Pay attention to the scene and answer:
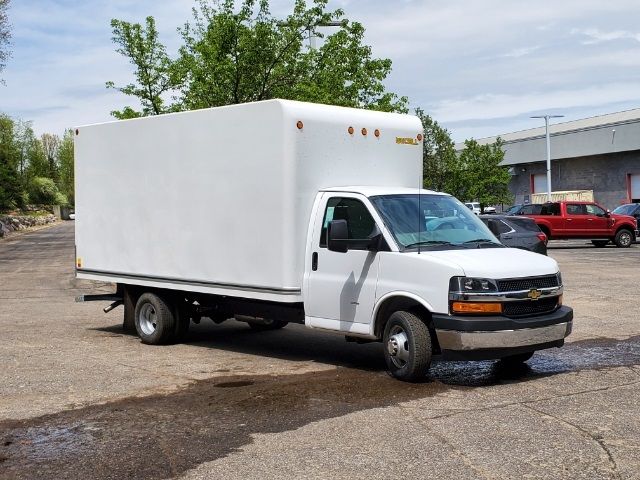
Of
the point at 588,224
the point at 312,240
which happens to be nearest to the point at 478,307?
the point at 312,240

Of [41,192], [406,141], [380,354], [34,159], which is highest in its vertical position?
[34,159]

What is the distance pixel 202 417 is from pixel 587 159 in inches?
2257

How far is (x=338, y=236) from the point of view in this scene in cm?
899

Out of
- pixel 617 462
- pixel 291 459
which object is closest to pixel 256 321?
pixel 291 459

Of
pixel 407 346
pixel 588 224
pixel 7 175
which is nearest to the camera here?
pixel 407 346

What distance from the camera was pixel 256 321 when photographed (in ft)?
37.4

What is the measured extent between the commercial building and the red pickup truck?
69.6 ft

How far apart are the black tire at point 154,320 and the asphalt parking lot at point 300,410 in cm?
20

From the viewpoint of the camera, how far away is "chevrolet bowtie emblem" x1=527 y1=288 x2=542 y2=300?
8.53 metres

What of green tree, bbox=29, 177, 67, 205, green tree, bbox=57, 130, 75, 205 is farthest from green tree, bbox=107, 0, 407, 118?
green tree, bbox=57, 130, 75, 205

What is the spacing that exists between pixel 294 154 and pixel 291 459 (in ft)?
13.8

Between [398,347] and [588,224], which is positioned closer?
[398,347]

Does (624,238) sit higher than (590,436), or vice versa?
(624,238)

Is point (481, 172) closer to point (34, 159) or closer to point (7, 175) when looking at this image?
point (7, 175)
